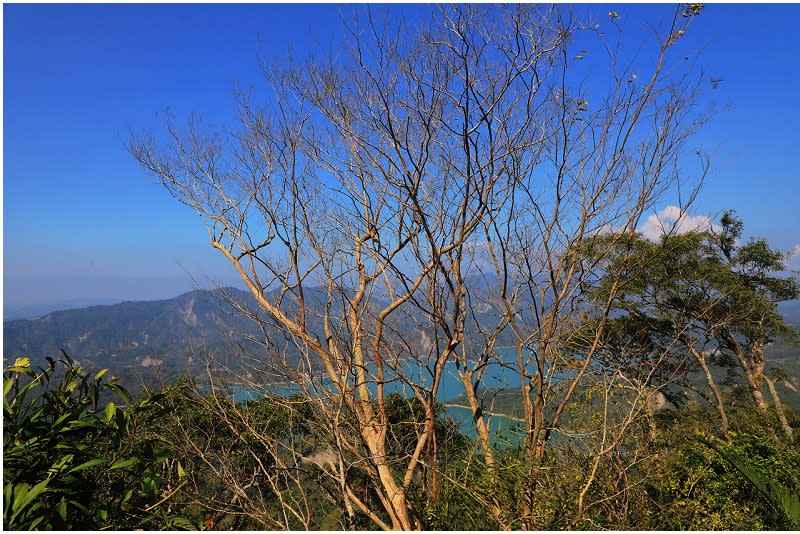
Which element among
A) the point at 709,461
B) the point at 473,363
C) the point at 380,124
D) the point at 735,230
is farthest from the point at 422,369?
the point at 735,230

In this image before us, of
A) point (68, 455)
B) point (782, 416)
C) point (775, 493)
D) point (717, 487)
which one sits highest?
point (68, 455)

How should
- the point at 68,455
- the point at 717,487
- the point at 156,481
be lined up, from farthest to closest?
the point at 717,487 < the point at 156,481 < the point at 68,455

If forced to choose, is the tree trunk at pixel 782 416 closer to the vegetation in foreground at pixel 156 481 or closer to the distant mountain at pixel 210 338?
the distant mountain at pixel 210 338

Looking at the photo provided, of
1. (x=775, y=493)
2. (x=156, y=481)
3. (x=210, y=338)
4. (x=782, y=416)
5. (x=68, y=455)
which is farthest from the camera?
(x=782, y=416)

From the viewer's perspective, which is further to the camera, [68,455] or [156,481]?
[156,481]

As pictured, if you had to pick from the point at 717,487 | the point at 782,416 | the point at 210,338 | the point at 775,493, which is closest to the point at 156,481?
the point at 775,493

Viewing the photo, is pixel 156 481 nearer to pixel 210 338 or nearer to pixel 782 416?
A: pixel 210 338

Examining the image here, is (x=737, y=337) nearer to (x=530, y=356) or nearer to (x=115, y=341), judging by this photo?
(x=530, y=356)

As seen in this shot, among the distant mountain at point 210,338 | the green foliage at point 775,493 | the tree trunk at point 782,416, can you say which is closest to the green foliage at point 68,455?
the distant mountain at point 210,338

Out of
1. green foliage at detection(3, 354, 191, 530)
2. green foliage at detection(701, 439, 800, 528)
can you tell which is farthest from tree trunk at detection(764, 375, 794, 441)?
green foliage at detection(3, 354, 191, 530)

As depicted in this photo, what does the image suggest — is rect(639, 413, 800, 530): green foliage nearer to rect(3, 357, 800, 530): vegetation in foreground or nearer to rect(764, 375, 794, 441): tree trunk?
rect(3, 357, 800, 530): vegetation in foreground
